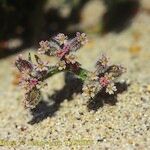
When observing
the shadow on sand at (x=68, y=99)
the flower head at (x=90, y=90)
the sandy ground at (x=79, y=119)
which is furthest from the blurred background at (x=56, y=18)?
the flower head at (x=90, y=90)

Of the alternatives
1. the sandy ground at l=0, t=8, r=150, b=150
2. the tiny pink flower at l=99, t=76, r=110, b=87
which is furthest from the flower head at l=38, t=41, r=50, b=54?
the tiny pink flower at l=99, t=76, r=110, b=87

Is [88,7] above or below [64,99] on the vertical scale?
above

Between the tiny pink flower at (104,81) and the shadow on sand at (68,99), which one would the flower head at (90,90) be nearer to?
the tiny pink flower at (104,81)

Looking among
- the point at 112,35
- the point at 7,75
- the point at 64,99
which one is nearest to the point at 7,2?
the point at 7,75

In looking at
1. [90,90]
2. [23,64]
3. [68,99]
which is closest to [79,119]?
[90,90]

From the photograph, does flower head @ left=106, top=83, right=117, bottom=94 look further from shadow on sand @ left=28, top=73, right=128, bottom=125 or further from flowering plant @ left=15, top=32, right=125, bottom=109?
shadow on sand @ left=28, top=73, right=128, bottom=125

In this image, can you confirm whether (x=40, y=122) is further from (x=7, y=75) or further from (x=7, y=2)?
(x=7, y=2)
